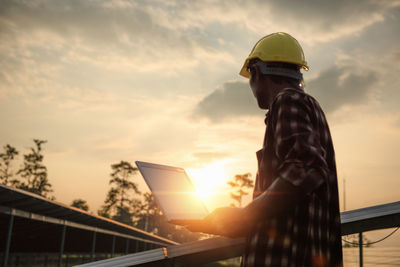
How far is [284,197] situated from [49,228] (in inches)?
826

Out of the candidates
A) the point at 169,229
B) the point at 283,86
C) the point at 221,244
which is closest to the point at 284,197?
the point at 283,86

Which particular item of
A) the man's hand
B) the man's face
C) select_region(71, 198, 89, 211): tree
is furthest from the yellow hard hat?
select_region(71, 198, 89, 211): tree

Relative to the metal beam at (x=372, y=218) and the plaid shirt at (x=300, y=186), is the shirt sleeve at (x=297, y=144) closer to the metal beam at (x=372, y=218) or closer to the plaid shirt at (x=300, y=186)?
the plaid shirt at (x=300, y=186)

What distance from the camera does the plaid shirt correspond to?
1.48 m

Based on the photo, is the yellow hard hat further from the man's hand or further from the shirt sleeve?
the man's hand

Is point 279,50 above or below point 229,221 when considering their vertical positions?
above

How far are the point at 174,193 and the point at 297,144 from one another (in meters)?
0.96

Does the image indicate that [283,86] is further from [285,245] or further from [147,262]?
[147,262]

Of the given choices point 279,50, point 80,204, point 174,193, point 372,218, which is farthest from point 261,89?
point 80,204

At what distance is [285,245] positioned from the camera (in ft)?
5.06

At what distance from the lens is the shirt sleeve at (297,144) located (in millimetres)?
1459

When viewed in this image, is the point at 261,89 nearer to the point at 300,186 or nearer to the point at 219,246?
the point at 300,186

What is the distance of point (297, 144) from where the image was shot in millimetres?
1511

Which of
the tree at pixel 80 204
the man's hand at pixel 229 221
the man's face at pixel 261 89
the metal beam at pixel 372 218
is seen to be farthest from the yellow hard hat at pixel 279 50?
the tree at pixel 80 204
